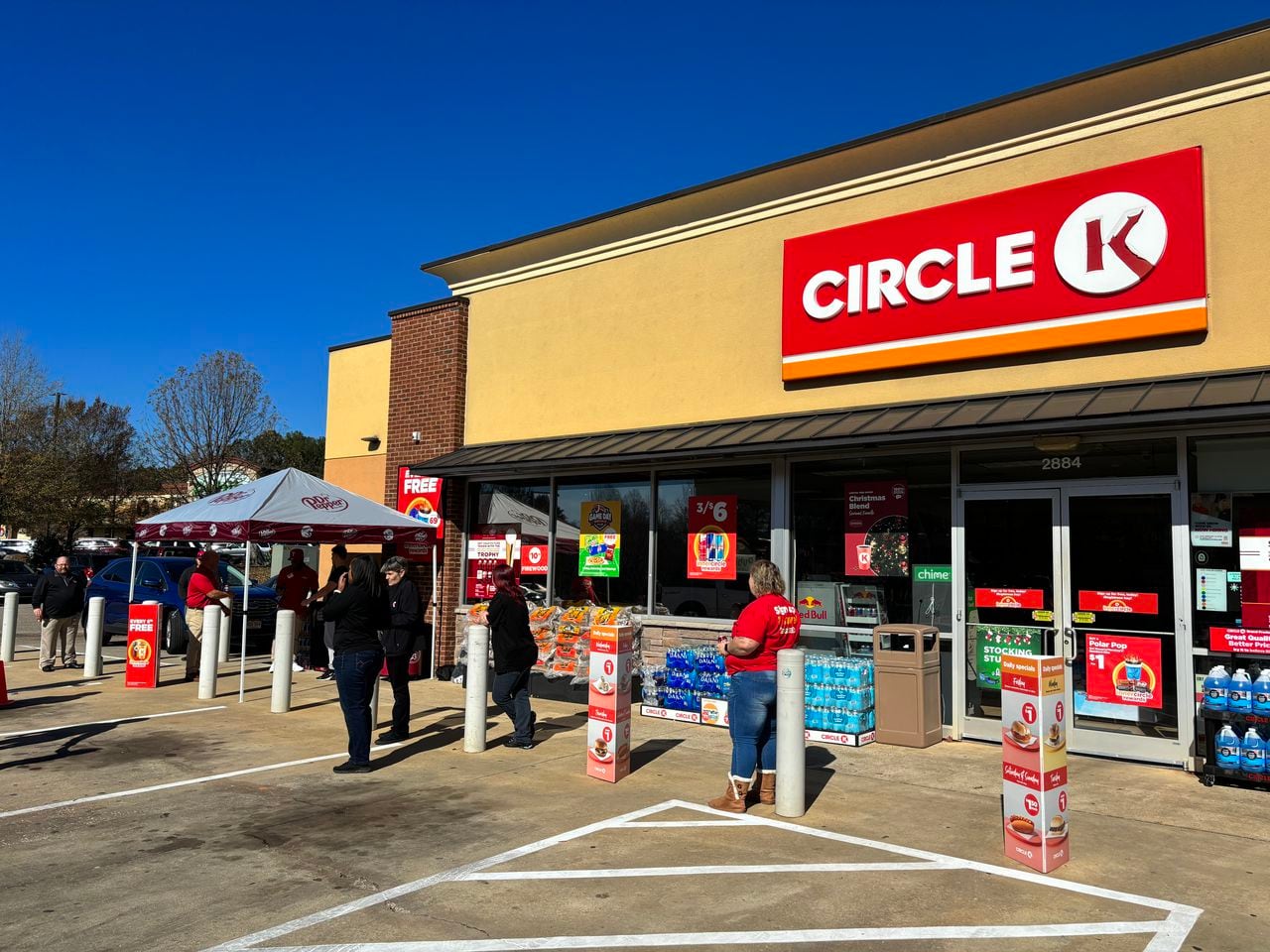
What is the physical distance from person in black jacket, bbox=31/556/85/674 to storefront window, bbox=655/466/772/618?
9.24m

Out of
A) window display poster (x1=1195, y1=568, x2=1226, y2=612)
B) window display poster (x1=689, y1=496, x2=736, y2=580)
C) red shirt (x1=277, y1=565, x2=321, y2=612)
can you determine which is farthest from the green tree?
window display poster (x1=1195, y1=568, x2=1226, y2=612)

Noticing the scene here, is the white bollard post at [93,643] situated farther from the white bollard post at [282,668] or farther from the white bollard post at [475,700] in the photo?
the white bollard post at [475,700]

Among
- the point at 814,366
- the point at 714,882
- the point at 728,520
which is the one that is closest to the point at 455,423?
the point at 728,520

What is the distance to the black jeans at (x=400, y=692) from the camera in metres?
9.46

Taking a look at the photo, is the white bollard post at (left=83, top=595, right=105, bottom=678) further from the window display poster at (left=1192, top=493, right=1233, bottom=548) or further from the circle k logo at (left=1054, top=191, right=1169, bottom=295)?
the window display poster at (left=1192, top=493, right=1233, bottom=548)

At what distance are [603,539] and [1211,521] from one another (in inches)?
280

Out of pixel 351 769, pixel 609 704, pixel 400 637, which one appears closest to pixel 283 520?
pixel 400 637

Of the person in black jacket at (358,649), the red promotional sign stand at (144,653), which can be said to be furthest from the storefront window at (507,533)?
the person in black jacket at (358,649)

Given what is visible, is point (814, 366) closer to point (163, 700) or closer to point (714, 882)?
point (714, 882)

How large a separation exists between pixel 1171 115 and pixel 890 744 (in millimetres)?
6583

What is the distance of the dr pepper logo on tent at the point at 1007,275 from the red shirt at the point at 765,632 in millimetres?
4085

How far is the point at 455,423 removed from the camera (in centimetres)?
1467

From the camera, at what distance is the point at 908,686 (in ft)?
30.2

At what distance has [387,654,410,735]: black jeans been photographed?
9461 millimetres
